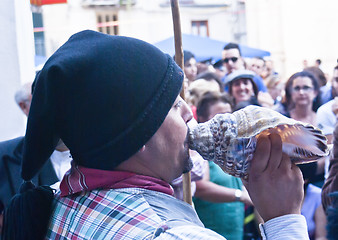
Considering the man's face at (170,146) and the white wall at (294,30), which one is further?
the white wall at (294,30)

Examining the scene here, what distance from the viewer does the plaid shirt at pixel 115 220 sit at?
99cm

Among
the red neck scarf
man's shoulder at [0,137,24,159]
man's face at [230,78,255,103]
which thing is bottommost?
man's face at [230,78,255,103]

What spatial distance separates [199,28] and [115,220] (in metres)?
24.0

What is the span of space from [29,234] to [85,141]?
0.30m

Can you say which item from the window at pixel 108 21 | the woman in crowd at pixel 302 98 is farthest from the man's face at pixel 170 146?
the window at pixel 108 21

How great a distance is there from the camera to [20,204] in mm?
1264

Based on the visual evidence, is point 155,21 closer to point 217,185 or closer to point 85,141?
point 217,185

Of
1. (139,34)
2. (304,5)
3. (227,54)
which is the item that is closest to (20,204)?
(227,54)

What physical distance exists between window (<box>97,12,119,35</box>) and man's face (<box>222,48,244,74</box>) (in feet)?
50.5

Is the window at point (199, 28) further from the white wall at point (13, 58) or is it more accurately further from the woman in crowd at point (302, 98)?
the white wall at point (13, 58)

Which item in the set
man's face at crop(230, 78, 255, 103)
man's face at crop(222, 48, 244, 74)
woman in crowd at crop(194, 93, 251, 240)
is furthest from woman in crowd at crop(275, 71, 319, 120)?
man's face at crop(222, 48, 244, 74)

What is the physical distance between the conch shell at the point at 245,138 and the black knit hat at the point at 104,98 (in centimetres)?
15

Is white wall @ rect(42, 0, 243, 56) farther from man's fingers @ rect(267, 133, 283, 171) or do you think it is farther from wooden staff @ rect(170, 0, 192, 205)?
man's fingers @ rect(267, 133, 283, 171)

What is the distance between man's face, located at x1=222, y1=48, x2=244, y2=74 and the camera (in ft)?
22.7
